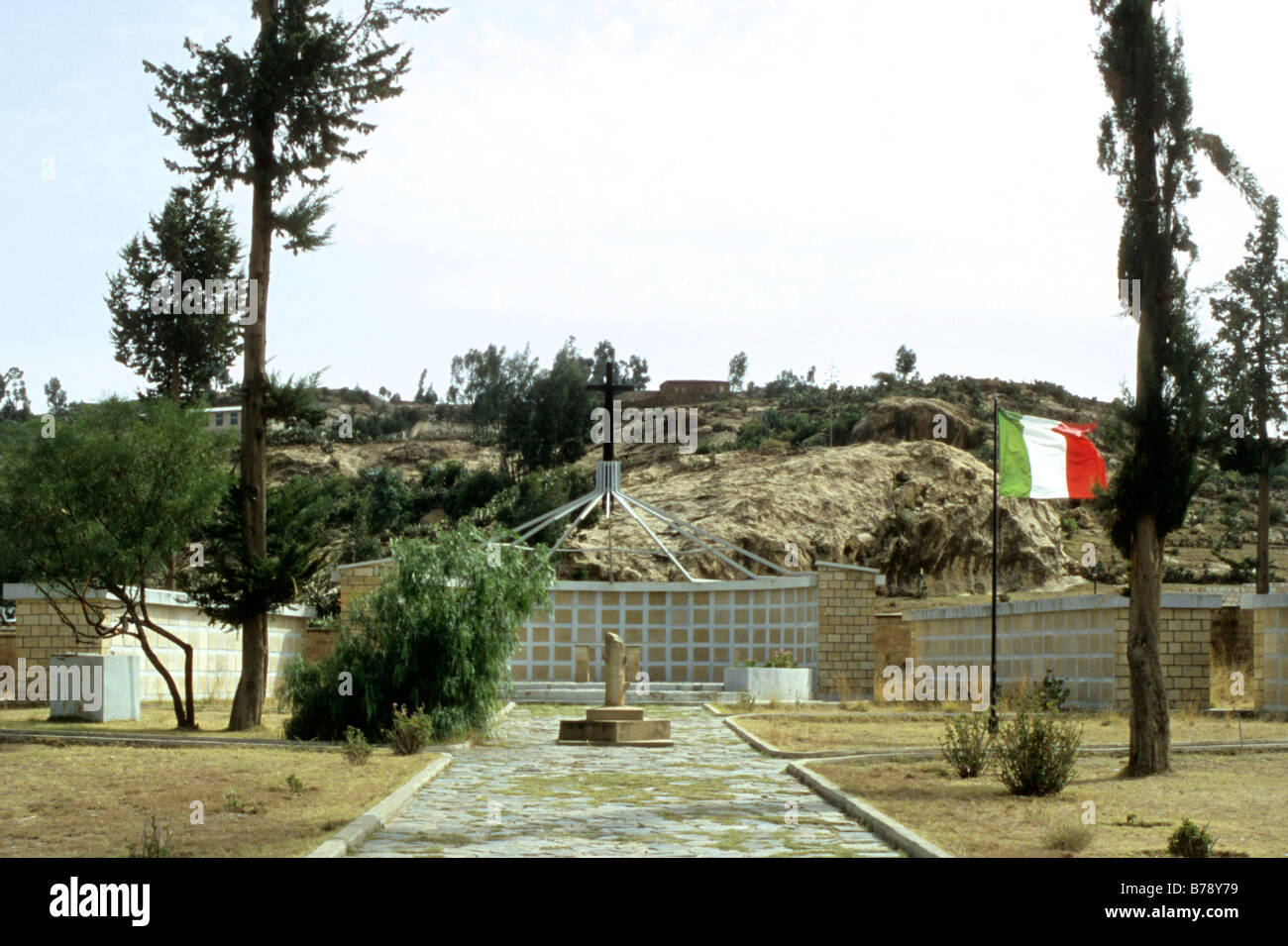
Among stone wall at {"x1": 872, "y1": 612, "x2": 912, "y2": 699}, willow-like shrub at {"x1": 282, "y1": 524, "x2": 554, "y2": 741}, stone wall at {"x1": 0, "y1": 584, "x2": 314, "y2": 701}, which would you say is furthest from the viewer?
stone wall at {"x1": 872, "y1": 612, "x2": 912, "y2": 699}

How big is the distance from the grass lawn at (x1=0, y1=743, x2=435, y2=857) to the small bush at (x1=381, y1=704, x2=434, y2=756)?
163 mm

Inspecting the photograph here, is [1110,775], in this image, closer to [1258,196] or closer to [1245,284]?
[1258,196]

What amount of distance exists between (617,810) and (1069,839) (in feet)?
12.2

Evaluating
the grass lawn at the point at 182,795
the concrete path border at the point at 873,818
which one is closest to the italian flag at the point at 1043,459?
the concrete path border at the point at 873,818

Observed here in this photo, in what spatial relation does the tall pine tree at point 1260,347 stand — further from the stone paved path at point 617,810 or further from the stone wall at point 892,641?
the stone paved path at point 617,810

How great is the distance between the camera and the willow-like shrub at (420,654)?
628 inches

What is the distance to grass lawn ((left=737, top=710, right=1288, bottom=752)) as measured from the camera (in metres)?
16.7

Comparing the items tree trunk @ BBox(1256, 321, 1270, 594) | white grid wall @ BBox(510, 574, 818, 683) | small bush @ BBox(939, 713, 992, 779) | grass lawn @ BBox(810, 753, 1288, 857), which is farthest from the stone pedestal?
tree trunk @ BBox(1256, 321, 1270, 594)

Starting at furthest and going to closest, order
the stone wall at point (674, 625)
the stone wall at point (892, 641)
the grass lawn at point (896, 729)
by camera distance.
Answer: the stone wall at point (674, 625) → the stone wall at point (892, 641) → the grass lawn at point (896, 729)

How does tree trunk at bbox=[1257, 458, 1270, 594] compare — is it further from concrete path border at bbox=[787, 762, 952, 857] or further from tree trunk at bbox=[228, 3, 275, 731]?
tree trunk at bbox=[228, 3, 275, 731]

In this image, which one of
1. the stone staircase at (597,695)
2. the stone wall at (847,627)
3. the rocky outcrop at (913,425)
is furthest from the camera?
the rocky outcrop at (913,425)

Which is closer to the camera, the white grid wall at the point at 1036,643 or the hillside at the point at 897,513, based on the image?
the white grid wall at the point at 1036,643

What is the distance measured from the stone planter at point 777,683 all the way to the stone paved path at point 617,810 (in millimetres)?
10826

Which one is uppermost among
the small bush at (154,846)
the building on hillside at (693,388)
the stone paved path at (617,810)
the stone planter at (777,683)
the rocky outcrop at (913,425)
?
the building on hillside at (693,388)
